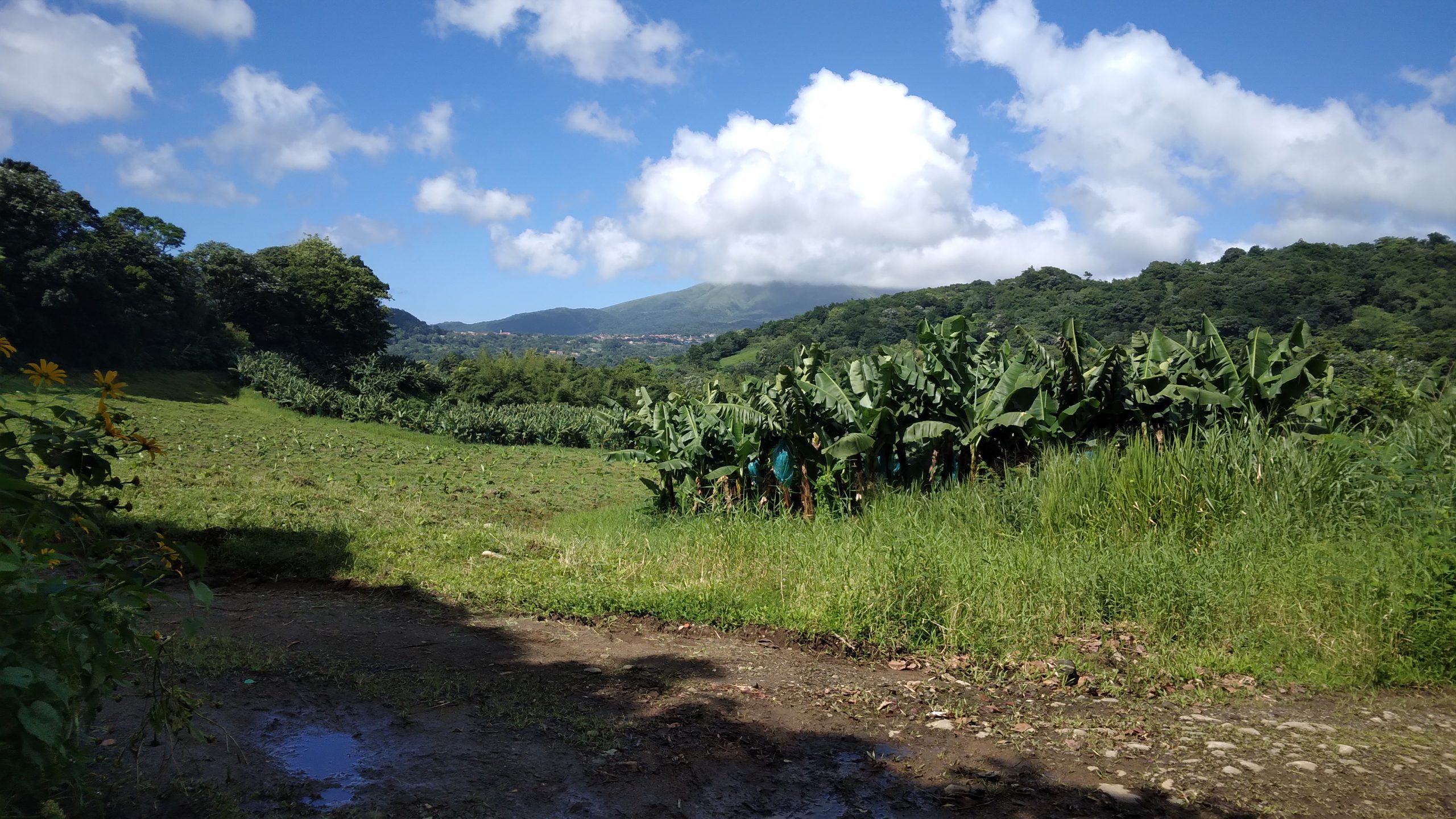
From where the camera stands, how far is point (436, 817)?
311 centimetres

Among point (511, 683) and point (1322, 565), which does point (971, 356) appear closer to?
point (1322, 565)

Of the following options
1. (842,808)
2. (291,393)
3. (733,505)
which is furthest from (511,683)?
(291,393)

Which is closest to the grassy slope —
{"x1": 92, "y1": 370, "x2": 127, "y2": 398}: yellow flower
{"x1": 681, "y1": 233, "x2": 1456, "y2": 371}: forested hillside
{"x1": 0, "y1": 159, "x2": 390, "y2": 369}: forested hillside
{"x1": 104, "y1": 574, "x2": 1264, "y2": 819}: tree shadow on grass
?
{"x1": 92, "y1": 370, "x2": 127, "y2": 398}: yellow flower

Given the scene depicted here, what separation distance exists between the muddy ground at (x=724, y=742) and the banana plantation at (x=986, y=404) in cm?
426

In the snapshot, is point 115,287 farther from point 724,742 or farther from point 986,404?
point 724,742

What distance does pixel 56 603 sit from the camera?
2219 mm

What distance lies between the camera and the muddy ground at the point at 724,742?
3297 mm

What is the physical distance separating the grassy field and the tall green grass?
2 cm

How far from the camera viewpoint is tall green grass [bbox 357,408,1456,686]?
482 cm

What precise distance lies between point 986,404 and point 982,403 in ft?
0.54

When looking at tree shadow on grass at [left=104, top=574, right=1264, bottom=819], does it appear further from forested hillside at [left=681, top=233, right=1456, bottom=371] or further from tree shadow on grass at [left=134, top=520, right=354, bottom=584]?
forested hillside at [left=681, top=233, right=1456, bottom=371]

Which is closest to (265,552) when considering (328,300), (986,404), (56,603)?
(56,603)

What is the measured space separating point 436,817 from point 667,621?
310cm

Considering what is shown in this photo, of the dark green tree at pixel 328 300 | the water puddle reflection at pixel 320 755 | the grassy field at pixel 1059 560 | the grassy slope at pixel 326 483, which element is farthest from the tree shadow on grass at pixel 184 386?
the water puddle reflection at pixel 320 755
